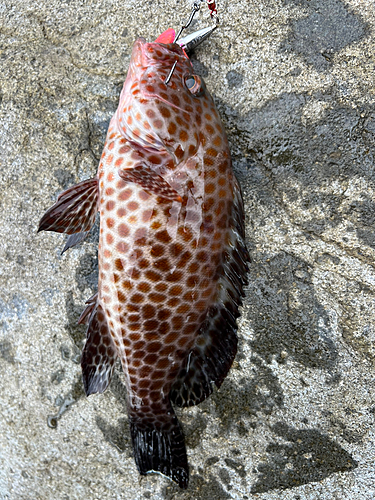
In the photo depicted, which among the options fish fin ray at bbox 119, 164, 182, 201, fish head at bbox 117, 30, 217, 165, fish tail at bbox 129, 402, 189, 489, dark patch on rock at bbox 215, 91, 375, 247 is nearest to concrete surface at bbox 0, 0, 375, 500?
dark patch on rock at bbox 215, 91, 375, 247

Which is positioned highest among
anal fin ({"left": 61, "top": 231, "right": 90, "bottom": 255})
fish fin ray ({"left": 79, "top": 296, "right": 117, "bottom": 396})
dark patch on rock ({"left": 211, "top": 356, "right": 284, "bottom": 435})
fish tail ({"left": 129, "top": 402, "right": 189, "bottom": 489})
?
anal fin ({"left": 61, "top": 231, "right": 90, "bottom": 255})

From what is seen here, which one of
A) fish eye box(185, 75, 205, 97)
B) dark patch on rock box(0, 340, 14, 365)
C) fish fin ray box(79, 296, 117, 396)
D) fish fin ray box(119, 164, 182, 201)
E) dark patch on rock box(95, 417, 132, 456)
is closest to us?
fish fin ray box(119, 164, 182, 201)

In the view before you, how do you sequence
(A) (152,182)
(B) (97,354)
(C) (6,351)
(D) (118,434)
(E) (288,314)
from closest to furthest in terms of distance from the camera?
(A) (152,182)
(B) (97,354)
(E) (288,314)
(D) (118,434)
(C) (6,351)

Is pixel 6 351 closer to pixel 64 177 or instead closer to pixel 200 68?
pixel 64 177

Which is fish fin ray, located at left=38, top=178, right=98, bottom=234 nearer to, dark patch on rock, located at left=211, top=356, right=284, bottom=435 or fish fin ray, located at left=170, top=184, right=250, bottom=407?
fish fin ray, located at left=170, top=184, right=250, bottom=407

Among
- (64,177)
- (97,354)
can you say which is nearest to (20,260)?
(64,177)

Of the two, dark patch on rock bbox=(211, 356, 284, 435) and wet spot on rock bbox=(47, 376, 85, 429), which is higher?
wet spot on rock bbox=(47, 376, 85, 429)
